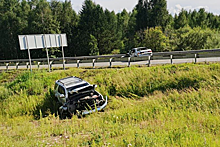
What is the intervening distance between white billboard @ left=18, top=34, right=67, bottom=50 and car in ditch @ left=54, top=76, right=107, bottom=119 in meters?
6.02

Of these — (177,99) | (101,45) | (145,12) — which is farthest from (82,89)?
(145,12)

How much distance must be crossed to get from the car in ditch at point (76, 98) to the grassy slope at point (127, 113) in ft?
2.39

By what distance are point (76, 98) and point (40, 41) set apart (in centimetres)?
852

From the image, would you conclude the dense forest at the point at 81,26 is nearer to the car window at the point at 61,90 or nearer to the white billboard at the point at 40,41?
the white billboard at the point at 40,41

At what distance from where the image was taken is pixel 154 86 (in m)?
13.2

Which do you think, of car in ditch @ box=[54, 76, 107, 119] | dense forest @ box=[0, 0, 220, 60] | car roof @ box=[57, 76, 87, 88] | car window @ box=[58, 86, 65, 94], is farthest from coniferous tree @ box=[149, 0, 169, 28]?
car window @ box=[58, 86, 65, 94]

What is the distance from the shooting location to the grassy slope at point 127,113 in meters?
4.88

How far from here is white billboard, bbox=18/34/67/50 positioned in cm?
1548

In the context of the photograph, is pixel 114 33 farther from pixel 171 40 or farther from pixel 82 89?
pixel 82 89

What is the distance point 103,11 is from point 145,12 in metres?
10.5

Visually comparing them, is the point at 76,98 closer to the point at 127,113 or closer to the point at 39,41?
the point at 127,113

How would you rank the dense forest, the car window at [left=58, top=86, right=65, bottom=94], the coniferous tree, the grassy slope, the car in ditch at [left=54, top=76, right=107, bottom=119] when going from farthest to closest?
the dense forest, the coniferous tree, the car window at [left=58, top=86, right=65, bottom=94], the car in ditch at [left=54, top=76, right=107, bottom=119], the grassy slope

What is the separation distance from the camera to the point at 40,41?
1644 centimetres

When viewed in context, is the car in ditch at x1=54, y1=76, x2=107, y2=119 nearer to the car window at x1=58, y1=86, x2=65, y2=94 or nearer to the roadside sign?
the car window at x1=58, y1=86, x2=65, y2=94
